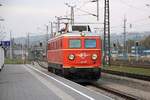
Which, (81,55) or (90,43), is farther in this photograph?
(90,43)

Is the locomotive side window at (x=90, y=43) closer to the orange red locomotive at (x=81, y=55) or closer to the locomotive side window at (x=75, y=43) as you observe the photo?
the orange red locomotive at (x=81, y=55)

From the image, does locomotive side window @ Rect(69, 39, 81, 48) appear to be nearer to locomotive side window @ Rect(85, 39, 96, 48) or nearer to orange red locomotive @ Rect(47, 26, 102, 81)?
orange red locomotive @ Rect(47, 26, 102, 81)

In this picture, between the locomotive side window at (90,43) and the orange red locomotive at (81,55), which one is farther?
the locomotive side window at (90,43)

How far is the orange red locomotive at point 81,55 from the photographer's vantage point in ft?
89.2

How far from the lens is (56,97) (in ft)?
54.3

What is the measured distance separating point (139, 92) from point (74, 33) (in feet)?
26.6

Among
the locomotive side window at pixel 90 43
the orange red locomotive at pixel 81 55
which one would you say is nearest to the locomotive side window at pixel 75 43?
the orange red locomotive at pixel 81 55

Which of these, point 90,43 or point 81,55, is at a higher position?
point 90,43

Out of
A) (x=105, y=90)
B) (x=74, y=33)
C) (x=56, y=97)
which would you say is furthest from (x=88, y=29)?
(x=56, y=97)

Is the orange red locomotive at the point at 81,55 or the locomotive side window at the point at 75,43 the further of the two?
the locomotive side window at the point at 75,43

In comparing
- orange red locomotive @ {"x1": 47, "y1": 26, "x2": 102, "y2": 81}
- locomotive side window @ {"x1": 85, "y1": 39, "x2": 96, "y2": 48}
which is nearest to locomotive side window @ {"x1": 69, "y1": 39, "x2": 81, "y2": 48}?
orange red locomotive @ {"x1": 47, "y1": 26, "x2": 102, "y2": 81}

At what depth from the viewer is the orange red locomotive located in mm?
27197

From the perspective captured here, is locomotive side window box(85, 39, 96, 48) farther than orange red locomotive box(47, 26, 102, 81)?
Yes

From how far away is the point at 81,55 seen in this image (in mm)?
27375
